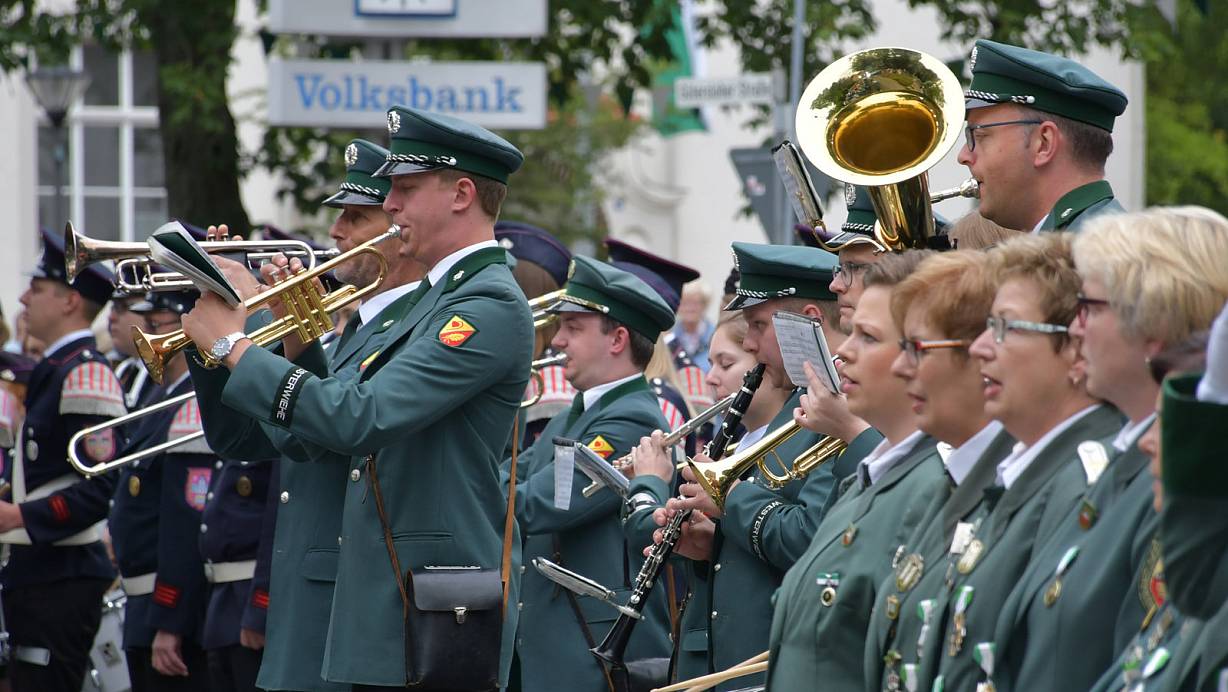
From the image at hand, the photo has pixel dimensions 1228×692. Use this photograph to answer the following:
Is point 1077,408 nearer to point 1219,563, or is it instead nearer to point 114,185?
point 1219,563

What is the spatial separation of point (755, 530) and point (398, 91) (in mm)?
7974

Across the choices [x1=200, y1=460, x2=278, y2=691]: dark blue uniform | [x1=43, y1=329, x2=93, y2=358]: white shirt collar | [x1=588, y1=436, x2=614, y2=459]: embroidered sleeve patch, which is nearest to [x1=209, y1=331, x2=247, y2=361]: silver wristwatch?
[x1=588, y1=436, x2=614, y2=459]: embroidered sleeve patch

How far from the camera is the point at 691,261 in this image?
3250 cm

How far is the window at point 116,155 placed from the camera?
26.7 meters

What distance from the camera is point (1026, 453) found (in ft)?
11.7

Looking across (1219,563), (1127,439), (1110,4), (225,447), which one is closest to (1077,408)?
(1127,439)

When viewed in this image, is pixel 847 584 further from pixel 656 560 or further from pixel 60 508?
pixel 60 508

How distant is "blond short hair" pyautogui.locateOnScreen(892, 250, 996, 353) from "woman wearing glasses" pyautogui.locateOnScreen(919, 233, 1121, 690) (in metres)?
0.18

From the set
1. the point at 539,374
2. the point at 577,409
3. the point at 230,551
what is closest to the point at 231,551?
the point at 230,551

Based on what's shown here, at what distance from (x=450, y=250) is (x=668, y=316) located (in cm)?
143

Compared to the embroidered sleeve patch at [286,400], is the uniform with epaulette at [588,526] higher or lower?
lower

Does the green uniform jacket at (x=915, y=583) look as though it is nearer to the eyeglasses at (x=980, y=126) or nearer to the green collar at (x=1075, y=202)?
the green collar at (x=1075, y=202)

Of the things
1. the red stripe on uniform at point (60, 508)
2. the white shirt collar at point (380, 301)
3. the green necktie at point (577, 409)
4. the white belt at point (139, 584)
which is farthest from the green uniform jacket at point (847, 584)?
the red stripe on uniform at point (60, 508)

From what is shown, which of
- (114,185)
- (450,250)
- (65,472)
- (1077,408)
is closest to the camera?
(1077,408)
